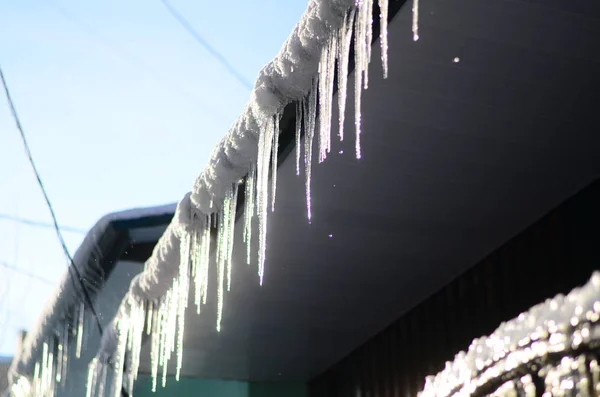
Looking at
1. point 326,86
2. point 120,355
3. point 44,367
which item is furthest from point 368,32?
point 44,367

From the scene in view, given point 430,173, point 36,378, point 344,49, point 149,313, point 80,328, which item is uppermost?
point 430,173

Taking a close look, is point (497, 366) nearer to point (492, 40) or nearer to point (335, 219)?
point (492, 40)

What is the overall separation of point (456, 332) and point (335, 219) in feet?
6.10

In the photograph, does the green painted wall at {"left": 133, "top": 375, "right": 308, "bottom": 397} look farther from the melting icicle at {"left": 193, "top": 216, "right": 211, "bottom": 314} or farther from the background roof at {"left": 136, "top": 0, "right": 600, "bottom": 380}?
the melting icicle at {"left": 193, "top": 216, "right": 211, "bottom": 314}

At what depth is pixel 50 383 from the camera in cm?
936

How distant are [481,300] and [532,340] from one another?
493cm

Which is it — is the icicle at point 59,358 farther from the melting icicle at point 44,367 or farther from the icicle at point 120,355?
the icicle at point 120,355

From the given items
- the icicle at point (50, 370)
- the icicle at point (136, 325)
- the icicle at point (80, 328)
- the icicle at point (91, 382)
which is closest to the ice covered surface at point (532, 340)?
the icicle at point (136, 325)

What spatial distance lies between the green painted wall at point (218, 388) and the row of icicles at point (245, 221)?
0.49 ft

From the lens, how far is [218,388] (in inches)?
369

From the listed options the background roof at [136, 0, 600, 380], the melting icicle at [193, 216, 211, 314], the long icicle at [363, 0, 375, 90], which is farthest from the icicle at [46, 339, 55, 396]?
the long icicle at [363, 0, 375, 90]

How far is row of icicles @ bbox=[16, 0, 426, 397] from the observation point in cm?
366

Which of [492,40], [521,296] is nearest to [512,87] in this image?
[492,40]

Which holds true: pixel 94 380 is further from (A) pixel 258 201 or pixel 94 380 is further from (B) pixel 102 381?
(A) pixel 258 201
